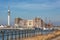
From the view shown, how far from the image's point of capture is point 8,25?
17662 centimetres
